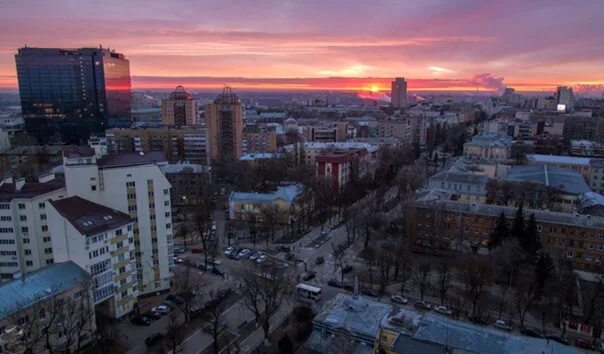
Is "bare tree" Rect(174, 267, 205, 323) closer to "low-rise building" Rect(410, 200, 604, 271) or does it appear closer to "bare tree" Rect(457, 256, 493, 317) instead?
"bare tree" Rect(457, 256, 493, 317)

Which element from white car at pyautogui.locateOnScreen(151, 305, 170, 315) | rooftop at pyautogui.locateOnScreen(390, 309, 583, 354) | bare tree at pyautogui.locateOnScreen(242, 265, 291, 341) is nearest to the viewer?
rooftop at pyautogui.locateOnScreen(390, 309, 583, 354)

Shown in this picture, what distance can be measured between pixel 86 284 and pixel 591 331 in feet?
67.2

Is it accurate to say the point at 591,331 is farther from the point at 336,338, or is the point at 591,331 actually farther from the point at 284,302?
the point at 284,302

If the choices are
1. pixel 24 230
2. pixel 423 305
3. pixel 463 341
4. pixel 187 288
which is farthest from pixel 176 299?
pixel 463 341

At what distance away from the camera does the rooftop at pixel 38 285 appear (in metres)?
14.3

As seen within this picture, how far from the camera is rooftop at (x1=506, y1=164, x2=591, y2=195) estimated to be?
110 ft

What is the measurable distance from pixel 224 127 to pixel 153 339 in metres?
41.3

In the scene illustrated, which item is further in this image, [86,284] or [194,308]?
[194,308]

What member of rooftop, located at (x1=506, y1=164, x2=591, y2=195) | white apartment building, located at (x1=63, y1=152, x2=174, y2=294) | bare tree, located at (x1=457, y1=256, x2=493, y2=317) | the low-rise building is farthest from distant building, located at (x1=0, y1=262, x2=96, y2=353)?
rooftop, located at (x1=506, y1=164, x2=591, y2=195)

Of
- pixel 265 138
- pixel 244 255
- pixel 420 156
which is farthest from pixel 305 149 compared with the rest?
pixel 244 255

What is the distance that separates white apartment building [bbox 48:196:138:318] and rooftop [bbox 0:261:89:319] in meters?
0.51

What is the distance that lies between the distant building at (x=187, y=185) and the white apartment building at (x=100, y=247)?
18416 millimetres

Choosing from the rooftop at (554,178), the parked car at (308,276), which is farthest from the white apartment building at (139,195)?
the rooftop at (554,178)

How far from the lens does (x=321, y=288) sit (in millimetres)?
21547
